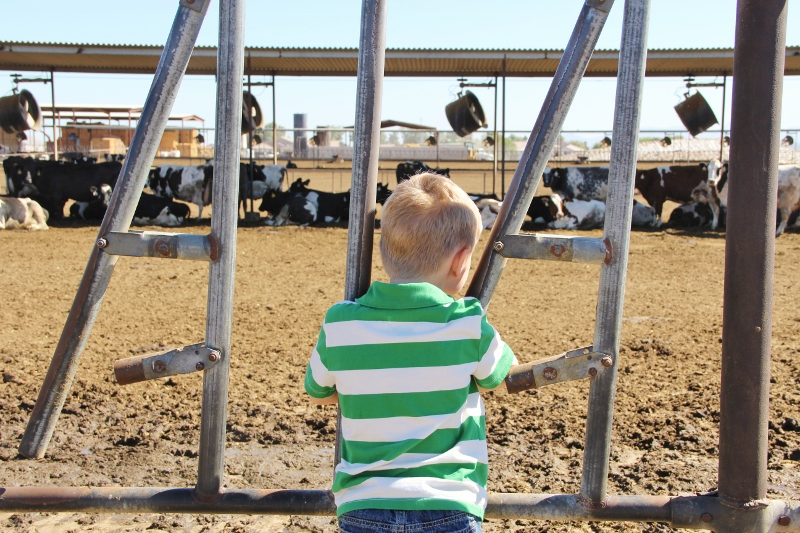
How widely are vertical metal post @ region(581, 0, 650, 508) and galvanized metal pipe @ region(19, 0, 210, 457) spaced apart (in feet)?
3.03

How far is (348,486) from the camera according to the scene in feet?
4.89

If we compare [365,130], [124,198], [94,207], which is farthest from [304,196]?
[365,130]

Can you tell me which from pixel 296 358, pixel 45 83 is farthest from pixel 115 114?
pixel 296 358

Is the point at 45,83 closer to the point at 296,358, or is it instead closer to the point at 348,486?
the point at 296,358

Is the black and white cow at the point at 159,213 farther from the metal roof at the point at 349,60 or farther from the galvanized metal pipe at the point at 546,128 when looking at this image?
A: the galvanized metal pipe at the point at 546,128

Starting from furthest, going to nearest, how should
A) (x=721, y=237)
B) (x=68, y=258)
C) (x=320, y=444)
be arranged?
(x=721, y=237)
(x=68, y=258)
(x=320, y=444)

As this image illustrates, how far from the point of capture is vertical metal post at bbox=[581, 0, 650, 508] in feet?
4.99

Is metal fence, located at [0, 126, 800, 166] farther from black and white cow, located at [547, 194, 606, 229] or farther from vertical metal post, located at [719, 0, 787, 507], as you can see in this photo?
vertical metal post, located at [719, 0, 787, 507]

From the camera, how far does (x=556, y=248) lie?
1.56m

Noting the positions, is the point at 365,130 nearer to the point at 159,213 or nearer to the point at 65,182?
the point at 159,213

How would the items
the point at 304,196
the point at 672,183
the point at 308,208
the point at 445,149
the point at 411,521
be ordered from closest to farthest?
the point at 411,521
the point at 308,208
the point at 304,196
the point at 672,183
the point at 445,149

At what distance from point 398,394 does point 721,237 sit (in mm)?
12033

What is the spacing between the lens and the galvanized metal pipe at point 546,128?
154cm

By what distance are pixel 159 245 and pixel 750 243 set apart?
50.8 inches
